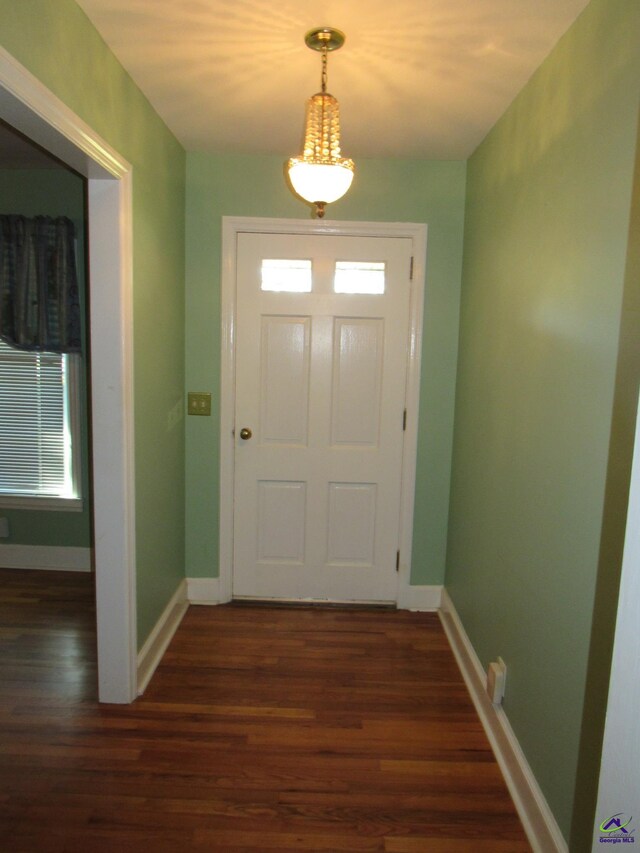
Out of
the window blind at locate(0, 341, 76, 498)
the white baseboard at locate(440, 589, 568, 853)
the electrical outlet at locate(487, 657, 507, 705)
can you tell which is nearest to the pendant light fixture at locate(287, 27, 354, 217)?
the electrical outlet at locate(487, 657, 507, 705)

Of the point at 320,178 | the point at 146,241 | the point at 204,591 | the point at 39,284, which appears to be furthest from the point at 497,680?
the point at 39,284

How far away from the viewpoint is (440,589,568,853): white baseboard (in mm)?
1646

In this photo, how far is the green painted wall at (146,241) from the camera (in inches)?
59.9

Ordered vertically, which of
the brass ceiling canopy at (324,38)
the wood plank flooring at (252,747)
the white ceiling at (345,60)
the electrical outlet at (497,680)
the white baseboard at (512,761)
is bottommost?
the wood plank flooring at (252,747)

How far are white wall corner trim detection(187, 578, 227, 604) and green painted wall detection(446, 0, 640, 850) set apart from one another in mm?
1451

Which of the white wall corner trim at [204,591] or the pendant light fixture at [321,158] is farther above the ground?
the pendant light fixture at [321,158]

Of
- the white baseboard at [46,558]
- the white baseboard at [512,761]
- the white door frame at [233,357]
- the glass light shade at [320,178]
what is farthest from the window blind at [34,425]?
the white baseboard at [512,761]

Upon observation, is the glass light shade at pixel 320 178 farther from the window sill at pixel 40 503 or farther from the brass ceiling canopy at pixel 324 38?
the window sill at pixel 40 503

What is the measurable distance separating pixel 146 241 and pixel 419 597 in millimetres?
2335

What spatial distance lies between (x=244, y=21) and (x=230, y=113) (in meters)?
0.70

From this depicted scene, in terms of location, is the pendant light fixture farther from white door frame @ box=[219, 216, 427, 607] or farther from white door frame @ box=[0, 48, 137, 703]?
white door frame @ box=[219, 216, 427, 607]

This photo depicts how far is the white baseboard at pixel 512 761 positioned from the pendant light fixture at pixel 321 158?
1946 millimetres

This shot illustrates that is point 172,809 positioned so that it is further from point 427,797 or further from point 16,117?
point 16,117

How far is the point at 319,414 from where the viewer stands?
308 centimetres
